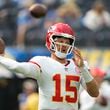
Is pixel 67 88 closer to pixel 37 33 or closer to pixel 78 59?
pixel 78 59

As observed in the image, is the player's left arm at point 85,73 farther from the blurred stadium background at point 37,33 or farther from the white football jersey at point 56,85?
→ the blurred stadium background at point 37,33

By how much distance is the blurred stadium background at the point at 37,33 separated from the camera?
13594 millimetres

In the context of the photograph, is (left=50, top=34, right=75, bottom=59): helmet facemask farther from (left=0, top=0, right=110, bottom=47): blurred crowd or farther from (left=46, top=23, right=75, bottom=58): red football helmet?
(left=0, top=0, right=110, bottom=47): blurred crowd

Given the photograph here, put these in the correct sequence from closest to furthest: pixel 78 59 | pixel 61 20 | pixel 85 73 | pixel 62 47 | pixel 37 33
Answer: pixel 78 59 → pixel 85 73 → pixel 62 47 → pixel 61 20 → pixel 37 33

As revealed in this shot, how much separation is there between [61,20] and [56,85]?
771 cm

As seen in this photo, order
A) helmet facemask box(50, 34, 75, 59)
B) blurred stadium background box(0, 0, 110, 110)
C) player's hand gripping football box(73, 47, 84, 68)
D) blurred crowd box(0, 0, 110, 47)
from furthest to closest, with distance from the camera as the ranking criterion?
blurred crowd box(0, 0, 110, 47) < blurred stadium background box(0, 0, 110, 110) < helmet facemask box(50, 34, 75, 59) < player's hand gripping football box(73, 47, 84, 68)

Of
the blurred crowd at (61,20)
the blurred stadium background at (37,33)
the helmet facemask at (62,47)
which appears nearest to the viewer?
the helmet facemask at (62,47)

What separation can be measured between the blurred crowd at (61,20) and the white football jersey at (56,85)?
23.5ft

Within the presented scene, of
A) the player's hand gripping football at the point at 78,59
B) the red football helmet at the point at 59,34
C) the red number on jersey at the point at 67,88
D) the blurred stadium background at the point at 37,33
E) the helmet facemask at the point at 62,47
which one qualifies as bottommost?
the red number on jersey at the point at 67,88

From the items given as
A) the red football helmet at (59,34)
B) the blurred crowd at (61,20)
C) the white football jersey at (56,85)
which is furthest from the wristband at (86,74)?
the blurred crowd at (61,20)

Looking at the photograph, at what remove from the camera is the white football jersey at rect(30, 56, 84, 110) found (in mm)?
7027

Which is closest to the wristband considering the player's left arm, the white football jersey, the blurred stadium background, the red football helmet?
the player's left arm

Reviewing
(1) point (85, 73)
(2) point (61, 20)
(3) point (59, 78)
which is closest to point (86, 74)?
(1) point (85, 73)

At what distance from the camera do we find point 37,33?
1486cm
